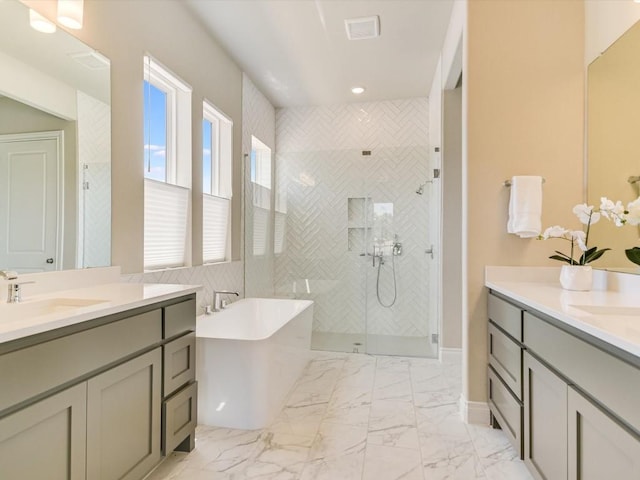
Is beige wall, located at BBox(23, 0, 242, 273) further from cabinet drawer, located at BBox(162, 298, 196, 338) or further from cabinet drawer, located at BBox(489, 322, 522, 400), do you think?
cabinet drawer, located at BBox(489, 322, 522, 400)

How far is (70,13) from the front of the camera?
170 cm

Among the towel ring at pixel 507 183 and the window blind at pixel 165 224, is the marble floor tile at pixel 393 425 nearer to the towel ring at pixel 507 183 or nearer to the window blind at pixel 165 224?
the towel ring at pixel 507 183

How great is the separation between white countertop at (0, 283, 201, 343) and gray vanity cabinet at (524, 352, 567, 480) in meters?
1.61

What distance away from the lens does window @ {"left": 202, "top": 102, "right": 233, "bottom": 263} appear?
128 inches

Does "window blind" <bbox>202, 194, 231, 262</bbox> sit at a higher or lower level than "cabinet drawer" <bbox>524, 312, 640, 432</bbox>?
higher

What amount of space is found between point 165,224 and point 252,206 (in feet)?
4.54

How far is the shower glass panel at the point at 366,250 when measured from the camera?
4051 millimetres

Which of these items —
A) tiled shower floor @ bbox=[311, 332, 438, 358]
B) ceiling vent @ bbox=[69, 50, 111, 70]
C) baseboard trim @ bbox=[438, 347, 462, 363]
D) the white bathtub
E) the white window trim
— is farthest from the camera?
tiled shower floor @ bbox=[311, 332, 438, 358]

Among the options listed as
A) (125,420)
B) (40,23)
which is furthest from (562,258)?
(40,23)

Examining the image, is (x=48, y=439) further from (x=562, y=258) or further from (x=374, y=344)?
(x=374, y=344)

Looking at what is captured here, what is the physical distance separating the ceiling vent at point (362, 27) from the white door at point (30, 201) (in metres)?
2.19

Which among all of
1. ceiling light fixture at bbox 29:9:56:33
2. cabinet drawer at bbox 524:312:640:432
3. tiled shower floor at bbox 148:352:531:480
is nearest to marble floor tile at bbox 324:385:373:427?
tiled shower floor at bbox 148:352:531:480

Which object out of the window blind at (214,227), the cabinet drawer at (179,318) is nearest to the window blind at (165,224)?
the window blind at (214,227)

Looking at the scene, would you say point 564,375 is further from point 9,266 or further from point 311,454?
point 9,266
